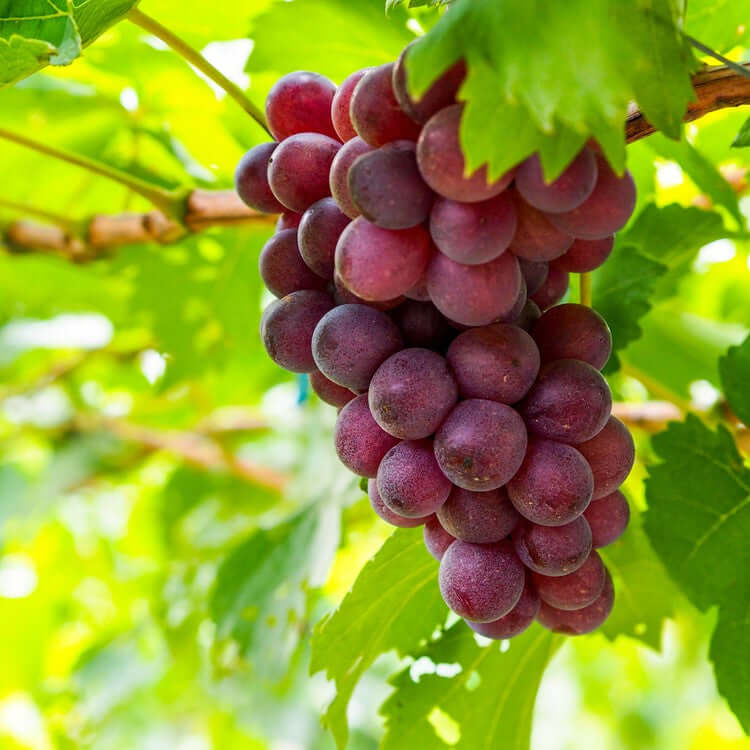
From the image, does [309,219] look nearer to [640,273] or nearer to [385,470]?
[385,470]

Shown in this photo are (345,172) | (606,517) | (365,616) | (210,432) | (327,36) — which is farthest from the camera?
(210,432)

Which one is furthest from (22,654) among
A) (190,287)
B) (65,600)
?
(190,287)

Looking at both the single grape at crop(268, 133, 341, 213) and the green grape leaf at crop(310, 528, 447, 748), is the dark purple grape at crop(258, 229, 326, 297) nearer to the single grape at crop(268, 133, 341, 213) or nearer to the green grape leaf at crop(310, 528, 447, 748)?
the single grape at crop(268, 133, 341, 213)

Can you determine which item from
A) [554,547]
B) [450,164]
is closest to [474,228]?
[450,164]

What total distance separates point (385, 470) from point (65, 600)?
224 centimetres

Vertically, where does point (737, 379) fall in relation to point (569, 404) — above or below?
below

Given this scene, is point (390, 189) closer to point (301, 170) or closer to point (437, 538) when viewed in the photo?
point (301, 170)

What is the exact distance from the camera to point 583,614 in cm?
70

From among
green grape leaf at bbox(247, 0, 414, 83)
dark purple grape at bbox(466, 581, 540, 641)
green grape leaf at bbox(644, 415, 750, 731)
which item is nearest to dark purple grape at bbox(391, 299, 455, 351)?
dark purple grape at bbox(466, 581, 540, 641)

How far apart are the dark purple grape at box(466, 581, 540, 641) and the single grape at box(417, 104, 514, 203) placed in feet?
1.07

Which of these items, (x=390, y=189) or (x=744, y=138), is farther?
(x=744, y=138)

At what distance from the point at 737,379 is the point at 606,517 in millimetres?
328

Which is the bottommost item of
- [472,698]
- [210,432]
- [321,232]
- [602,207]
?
[210,432]

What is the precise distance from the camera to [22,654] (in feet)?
8.09
